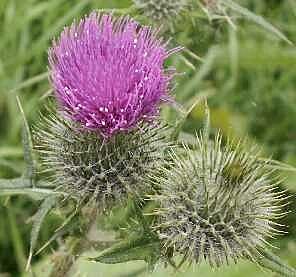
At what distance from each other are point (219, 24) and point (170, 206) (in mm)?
1555

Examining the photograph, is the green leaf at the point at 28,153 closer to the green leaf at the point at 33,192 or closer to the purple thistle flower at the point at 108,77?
the green leaf at the point at 33,192

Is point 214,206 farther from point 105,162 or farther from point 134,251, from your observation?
point 105,162

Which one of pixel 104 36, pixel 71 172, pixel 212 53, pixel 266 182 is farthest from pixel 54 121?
pixel 212 53

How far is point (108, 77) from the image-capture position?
2.87 m

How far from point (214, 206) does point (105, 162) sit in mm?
519

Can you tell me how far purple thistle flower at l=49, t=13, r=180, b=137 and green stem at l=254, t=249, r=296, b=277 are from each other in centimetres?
73

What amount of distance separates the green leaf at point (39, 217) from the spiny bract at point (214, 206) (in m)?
0.43

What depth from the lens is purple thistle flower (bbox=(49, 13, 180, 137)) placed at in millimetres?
2881

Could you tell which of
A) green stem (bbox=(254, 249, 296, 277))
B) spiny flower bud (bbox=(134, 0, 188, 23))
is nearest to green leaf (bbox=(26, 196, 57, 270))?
green stem (bbox=(254, 249, 296, 277))

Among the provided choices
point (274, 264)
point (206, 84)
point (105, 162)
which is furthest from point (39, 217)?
point (206, 84)

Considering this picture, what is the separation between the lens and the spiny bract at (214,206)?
9.27 feet

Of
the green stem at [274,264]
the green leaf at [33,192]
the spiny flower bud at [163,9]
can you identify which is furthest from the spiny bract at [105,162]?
the spiny flower bud at [163,9]

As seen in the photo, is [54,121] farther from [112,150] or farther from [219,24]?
[219,24]

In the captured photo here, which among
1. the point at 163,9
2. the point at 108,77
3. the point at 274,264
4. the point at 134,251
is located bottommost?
the point at 274,264
